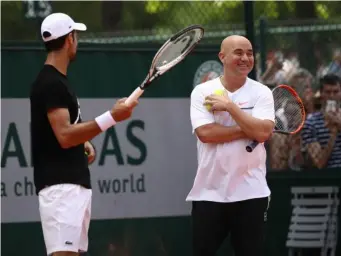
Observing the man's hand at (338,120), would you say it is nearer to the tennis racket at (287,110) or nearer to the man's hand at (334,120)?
the man's hand at (334,120)

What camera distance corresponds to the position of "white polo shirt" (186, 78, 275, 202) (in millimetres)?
6117

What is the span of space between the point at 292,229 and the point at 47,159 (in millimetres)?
3356

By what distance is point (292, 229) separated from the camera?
843 centimetres

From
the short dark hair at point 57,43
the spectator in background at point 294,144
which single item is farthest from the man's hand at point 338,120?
the short dark hair at point 57,43

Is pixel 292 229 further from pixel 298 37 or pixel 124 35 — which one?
pixel 124 35

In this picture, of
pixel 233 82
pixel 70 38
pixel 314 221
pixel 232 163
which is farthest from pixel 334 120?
pixel 70 38

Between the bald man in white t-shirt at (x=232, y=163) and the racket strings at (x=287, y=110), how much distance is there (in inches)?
23.3

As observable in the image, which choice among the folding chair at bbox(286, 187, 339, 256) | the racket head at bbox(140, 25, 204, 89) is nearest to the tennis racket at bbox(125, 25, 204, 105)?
the racket head at bbox(140, 25, 204, 89)

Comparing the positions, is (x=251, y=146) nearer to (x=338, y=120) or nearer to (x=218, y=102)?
(x=218, y=102)

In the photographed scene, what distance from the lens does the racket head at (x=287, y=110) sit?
6.79 m

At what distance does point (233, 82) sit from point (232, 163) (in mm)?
496

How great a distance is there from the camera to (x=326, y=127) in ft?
27.9

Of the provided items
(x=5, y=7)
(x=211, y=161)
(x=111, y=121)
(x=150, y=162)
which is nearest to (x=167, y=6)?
(x=5, y=7)

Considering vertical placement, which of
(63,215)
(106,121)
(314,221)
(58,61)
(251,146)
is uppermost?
(58,61)
